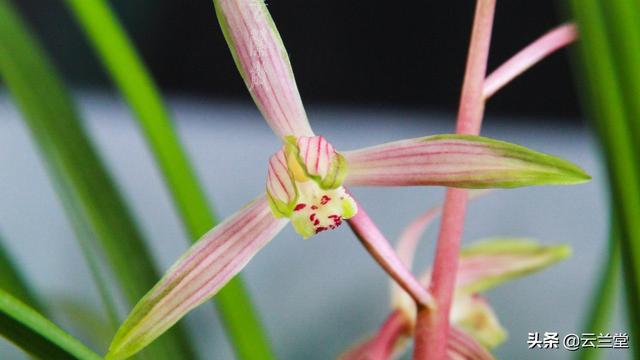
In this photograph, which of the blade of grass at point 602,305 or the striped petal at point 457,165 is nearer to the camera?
the striped petal at point 457,165

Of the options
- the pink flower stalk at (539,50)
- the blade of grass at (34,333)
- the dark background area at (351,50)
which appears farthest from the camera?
the dark background area at (351,50)

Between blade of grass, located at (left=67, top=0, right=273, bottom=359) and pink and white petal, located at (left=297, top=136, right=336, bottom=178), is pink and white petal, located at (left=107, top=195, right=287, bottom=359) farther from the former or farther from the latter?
blade of grass, located at (left=67, top=0, right=273, bottom=359)

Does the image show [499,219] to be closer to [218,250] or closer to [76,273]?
[76,273]

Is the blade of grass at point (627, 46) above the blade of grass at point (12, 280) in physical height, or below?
above

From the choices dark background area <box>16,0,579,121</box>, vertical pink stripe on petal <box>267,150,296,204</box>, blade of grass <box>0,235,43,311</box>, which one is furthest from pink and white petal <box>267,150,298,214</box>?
dark background area <box>16,0,579,121</box>

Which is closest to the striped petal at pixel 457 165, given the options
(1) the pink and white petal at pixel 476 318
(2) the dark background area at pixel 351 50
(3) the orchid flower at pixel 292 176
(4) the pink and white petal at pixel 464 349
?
(3) the orchid flower at pixel 292 176

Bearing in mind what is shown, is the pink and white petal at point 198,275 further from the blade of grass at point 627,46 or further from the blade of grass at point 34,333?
the blade of grass at point 627,46

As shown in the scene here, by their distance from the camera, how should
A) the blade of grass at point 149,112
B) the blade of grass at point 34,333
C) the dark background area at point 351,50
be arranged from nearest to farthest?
1. the blade of grass at point 34,333
2. the blade of grass at point 149,112
3. the dark background area at point 351,50

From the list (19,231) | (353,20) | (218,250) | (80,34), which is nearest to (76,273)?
(19,231)
